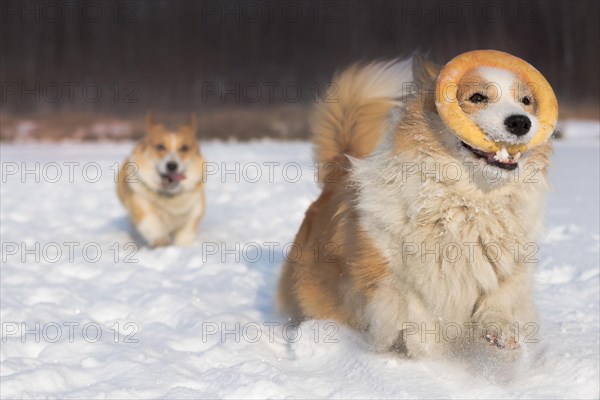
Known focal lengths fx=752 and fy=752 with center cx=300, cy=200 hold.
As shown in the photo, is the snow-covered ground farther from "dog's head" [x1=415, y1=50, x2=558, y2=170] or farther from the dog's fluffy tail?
the dog's fluffy tail

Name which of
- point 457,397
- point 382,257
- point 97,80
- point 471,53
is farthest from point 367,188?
point 97,80

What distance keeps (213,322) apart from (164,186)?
344cm

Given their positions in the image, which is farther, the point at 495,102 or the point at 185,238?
the point at 185,238

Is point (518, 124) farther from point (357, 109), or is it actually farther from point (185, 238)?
point (185, 238)

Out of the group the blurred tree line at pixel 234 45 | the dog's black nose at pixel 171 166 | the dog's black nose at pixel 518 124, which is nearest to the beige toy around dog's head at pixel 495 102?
the dog's black nose at pixel 518 124

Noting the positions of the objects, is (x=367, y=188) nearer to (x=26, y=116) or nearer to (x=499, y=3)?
(x=26, y=116)

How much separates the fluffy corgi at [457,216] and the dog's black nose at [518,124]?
0.02 meters

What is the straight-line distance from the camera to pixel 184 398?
2.91 m

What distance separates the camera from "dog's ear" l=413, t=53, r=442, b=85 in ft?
11.9

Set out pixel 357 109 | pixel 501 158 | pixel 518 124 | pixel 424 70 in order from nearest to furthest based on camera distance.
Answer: pixel 518 124 < pixel 501 158 < pixel 424 70 < pixel 357 109

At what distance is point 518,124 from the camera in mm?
3104

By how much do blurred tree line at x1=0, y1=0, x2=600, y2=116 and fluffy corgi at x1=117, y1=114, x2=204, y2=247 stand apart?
11.6 meters

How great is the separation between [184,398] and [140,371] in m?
0.40

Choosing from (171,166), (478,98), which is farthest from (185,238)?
(478,98)
